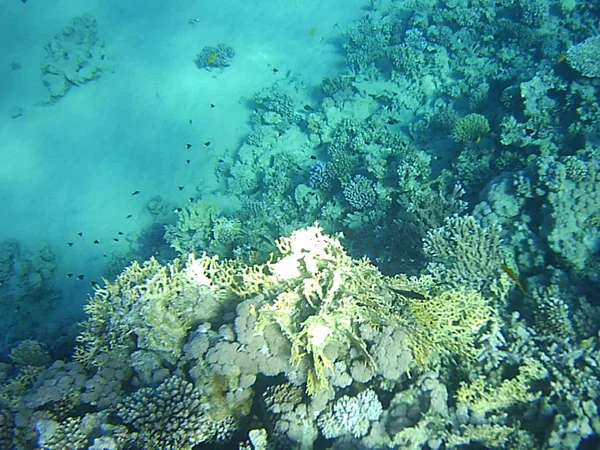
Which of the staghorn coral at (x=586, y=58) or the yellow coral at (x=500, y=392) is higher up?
the staghorn coral at (x=586, y=58)

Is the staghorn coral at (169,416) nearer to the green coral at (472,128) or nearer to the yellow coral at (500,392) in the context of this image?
the yellow coral at (500,392)

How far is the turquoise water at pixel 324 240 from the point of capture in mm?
3955

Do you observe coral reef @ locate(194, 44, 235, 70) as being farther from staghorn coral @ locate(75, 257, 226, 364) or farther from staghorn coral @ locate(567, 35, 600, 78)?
staghorn coral @ locate(75, 257, 226, 364)

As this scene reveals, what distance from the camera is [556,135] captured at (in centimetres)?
744

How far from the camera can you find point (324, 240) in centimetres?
429

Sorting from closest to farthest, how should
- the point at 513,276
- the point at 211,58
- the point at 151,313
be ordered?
the point at 151,313, the point at 513,276, the point at 211,58

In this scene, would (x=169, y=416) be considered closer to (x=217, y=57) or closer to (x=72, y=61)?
(x=217, y=57)

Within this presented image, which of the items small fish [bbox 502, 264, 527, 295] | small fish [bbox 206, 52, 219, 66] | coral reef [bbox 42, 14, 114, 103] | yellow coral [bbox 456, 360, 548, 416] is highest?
coral reef [bbox 42, 14, 114, 103]

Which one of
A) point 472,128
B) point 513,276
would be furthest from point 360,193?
point 513,276

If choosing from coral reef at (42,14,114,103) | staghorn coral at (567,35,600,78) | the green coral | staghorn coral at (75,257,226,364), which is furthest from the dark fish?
coral reef at (42,14,114,103)

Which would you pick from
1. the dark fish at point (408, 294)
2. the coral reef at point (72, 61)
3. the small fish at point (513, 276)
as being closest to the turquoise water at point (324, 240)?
the dark fish at point (408, 294)

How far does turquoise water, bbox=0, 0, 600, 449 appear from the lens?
3.96 m

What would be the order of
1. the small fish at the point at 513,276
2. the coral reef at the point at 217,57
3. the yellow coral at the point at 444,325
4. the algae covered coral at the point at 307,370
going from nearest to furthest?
the algae covered coral at the point at 307,370
the yellow coral at the point at 444,325
the small fish at the point at 513,276
the coral reef at the point at 217,57

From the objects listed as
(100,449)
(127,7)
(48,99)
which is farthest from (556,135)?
(127,7)
